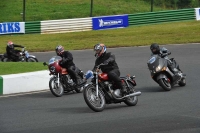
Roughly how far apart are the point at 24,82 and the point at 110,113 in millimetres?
4749

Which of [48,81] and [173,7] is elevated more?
[173,7]

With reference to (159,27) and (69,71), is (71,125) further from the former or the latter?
(159,27)

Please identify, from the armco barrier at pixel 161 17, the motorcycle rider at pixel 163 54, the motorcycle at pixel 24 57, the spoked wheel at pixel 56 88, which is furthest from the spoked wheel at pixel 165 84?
the armco barrier at pixel 161 17

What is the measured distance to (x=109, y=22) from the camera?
36.1 m

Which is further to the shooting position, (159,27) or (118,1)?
(118,1)

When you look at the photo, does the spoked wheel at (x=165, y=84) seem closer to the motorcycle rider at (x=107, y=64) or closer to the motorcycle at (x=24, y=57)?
the motorcycle rider at (x=107, y=64)

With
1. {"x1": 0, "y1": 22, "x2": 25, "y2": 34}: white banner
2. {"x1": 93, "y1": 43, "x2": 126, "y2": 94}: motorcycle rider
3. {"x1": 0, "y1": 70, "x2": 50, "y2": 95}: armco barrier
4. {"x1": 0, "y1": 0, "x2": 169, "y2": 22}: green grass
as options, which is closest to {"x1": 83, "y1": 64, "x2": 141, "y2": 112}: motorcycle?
{"x1": 93, "y1": 43, "x2": 126, "y2": 94}: motorcycle rider

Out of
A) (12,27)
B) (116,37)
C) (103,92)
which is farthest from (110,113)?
(12,27)

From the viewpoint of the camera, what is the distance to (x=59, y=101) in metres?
14.0

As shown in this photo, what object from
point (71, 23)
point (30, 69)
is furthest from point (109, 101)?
point (71, 23)

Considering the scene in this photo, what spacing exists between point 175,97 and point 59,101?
9.76ft

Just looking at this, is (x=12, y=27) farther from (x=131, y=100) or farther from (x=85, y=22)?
(x=131, y=100)

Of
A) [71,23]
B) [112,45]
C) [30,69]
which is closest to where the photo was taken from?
[30,69]

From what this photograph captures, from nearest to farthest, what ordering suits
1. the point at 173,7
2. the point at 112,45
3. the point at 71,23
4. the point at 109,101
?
the point at 109,101
the point at 112,45
the point at 71,23
the point at 173,7
